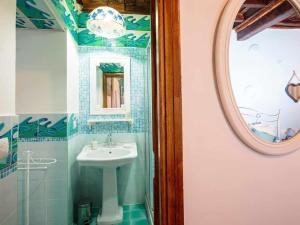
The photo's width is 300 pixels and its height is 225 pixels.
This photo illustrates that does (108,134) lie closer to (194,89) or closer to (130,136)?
(130,136)

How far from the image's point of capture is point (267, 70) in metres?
0.72

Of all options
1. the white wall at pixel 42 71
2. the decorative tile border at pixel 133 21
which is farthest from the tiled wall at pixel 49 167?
the decorative tile border at pixel 133 21

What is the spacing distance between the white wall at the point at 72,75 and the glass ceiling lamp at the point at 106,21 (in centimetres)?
28

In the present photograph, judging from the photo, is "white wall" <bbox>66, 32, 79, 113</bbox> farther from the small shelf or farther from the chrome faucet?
the chrome faucet

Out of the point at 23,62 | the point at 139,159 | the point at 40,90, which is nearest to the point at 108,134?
the point at 139,159

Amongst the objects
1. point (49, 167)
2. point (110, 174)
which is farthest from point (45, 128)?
point (110, 174)

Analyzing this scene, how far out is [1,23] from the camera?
0.81 meters

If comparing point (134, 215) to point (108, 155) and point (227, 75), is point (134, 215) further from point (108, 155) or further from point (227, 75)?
point (227, 75)

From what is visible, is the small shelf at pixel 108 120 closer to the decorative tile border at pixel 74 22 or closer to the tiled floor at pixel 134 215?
the decorative tile border at pixel 74 22

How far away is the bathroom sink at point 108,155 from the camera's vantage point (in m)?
1.74

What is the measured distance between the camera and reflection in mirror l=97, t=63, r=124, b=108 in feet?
7.25

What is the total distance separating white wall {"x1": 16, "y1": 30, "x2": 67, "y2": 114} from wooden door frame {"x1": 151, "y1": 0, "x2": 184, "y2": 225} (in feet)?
4.54

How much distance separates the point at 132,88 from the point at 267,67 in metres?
1.69

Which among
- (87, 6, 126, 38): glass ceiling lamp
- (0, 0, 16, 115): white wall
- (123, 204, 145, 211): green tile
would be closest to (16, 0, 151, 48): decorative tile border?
(87, 6, 126, 38): glass ceiling lamp
